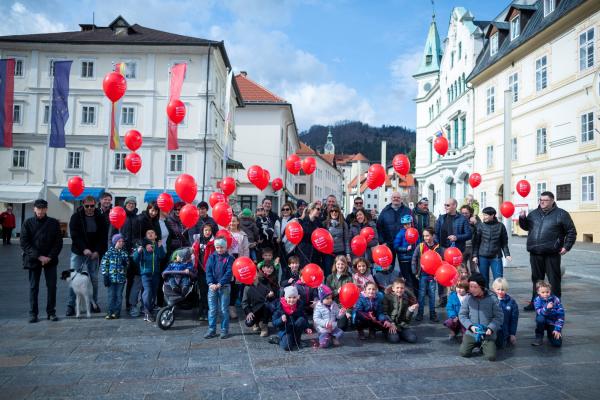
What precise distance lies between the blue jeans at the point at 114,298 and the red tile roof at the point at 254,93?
122 ft

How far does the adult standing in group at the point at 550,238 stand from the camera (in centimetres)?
703

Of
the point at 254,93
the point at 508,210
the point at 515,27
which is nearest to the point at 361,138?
the point at 254,93

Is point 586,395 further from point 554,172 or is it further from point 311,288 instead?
point 554,172

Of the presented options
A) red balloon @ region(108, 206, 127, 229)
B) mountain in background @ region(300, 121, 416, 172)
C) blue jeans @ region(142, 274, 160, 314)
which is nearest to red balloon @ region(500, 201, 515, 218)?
blue jeans @ region(142, 274, 160, 314)

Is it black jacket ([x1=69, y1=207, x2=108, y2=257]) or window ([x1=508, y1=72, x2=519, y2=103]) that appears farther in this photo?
window ([x1=508, y1=72, x2=519, y2=103])

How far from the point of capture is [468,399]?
12.6 ft

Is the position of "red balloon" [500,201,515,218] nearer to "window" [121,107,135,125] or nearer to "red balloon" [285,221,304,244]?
"red balloon" [285,221,304,244]

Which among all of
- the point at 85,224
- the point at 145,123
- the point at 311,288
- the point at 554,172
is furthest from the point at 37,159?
the point at 554,172

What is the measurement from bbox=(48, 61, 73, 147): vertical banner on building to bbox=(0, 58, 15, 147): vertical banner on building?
102 inches

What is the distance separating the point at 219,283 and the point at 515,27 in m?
27.8

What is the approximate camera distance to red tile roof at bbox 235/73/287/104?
43.6 m

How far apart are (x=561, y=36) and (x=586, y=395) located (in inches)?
914

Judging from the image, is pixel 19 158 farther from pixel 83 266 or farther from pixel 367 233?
pixel 367 233

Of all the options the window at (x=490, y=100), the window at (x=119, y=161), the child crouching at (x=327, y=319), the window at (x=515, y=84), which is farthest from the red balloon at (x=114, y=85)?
the window at (x=490, y=100)
